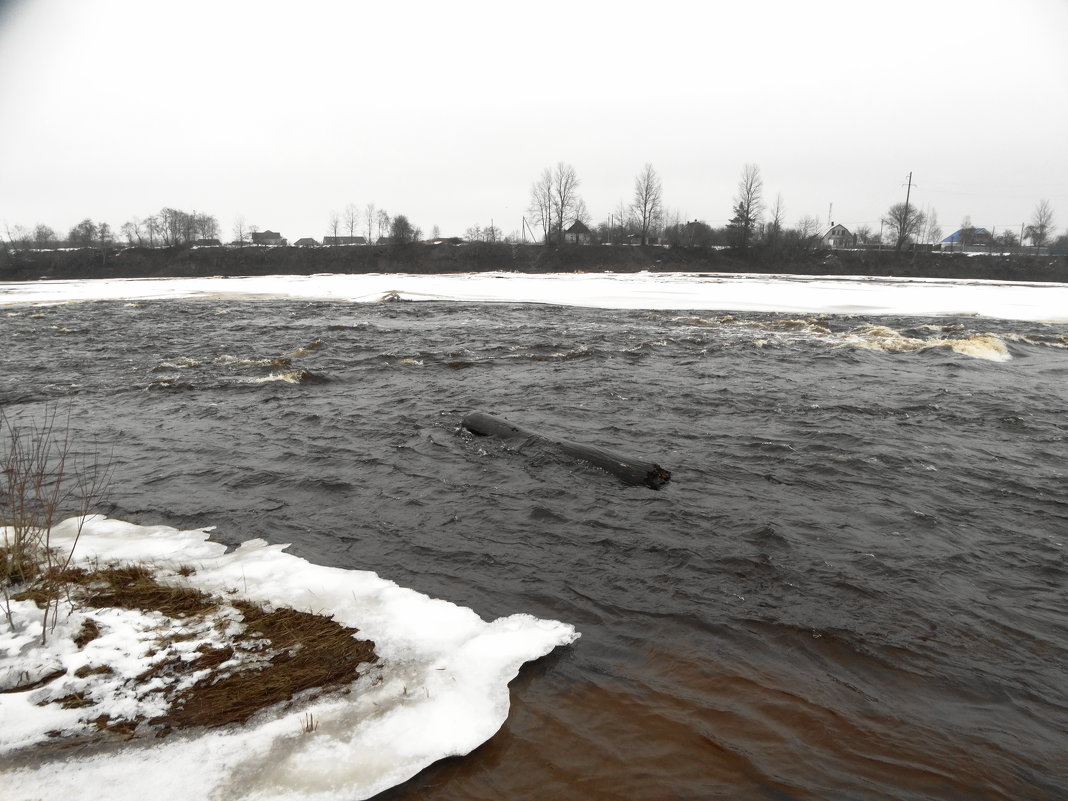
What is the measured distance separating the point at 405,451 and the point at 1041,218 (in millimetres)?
108307

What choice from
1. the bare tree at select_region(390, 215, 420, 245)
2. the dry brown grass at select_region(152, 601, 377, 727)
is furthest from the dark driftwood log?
the bare tree at select_region(390, 215, 420, 245)

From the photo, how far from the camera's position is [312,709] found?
10.7 ft

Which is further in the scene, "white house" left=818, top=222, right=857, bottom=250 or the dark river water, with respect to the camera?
"white house" left=818, top=222, right=857, bottom=250

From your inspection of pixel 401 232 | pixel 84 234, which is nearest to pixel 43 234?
pixel 84 234

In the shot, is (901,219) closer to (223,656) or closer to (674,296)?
(674,296)

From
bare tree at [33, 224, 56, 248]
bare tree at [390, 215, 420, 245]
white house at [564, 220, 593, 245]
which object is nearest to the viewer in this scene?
bare tree at [390, 215, 420, 245]

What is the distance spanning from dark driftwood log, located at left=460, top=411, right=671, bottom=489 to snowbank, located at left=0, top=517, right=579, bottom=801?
2.68 m

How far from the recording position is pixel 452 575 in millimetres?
4859

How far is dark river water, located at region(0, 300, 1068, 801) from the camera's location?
319cm

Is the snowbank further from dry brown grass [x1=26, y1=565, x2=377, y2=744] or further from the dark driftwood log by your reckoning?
the dark driftwood log

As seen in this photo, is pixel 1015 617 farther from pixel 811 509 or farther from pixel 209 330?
pixel 209 330

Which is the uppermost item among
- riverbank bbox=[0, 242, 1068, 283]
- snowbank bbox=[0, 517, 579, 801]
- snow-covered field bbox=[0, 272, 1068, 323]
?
riverbank bbox=[0, 242, 1068, 283]

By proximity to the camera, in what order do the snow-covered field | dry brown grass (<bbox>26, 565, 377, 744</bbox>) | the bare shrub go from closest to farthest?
dry brown grass (<bbox>26, 565, 377, 744</bbox>)
the bare shrub
the snow-covered field

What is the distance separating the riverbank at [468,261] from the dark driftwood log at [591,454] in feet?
180
